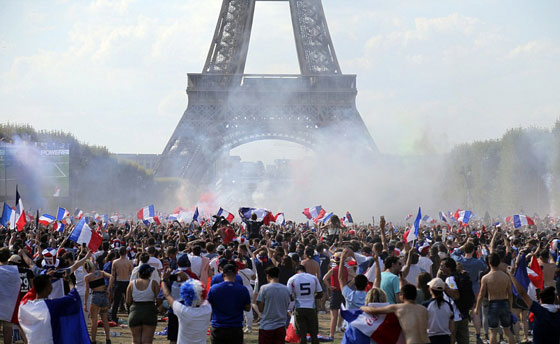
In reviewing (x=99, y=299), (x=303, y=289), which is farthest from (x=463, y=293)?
(x=99, y=299)

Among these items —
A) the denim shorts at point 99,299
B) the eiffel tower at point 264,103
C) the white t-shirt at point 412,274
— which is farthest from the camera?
the eiffel tower at point 264,103

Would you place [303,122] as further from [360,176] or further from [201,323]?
[201,323]

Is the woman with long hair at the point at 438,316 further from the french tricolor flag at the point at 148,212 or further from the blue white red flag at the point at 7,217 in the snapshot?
the french tricolor flag at the point at 148,212

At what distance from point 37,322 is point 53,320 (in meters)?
0.16

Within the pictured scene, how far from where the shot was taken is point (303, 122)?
2295 inches

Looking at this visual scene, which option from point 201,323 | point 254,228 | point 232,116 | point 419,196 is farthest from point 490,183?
point 201,323

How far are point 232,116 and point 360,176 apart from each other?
1126 centimetres

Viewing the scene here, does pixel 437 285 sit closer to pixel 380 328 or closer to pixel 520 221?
pixel 380 328

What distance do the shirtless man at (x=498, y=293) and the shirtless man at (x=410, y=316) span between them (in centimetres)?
322

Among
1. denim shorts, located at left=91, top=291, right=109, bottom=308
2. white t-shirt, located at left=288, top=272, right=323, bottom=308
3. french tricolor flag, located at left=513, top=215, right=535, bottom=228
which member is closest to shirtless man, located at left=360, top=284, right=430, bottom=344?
white t-shirt, located at left=288, top=272, right=323, bottom=308

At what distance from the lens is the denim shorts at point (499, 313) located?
32.7 feet

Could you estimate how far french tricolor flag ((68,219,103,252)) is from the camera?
1250cm

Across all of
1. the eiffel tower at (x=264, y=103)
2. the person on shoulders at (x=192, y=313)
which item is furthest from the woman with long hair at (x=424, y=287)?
the eiffel tower at (x=264, y=103)

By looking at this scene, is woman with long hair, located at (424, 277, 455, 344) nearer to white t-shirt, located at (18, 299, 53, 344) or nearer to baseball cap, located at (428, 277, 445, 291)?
baseball cap, located at (428, 277, 445, 291)
